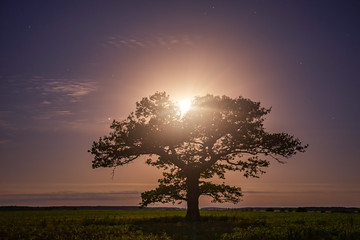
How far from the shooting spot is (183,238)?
2516 centimetres

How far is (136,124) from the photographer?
1612 inches

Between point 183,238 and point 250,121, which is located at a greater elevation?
point 250,121

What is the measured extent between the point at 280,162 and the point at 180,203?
11.3 metres

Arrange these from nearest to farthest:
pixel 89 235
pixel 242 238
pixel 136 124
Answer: pixel 242 238 < pixel 89 235 < pixel 136 124

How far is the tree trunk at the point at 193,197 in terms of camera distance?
136 feet

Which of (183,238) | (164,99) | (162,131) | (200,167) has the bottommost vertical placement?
(183,238)

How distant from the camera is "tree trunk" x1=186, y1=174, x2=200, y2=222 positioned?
41.4 m

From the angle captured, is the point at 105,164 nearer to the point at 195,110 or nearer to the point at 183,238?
the point at 195,110

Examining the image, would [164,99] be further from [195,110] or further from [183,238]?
[183,238]

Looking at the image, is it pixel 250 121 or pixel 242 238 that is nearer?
pixel 242 238

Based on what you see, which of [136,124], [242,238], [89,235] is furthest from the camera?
[136,124]

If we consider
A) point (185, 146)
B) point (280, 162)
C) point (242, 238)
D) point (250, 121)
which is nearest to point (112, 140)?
point (185, 146)

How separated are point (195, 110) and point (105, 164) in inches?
422

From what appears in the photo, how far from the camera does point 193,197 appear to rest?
4219 centimetres
